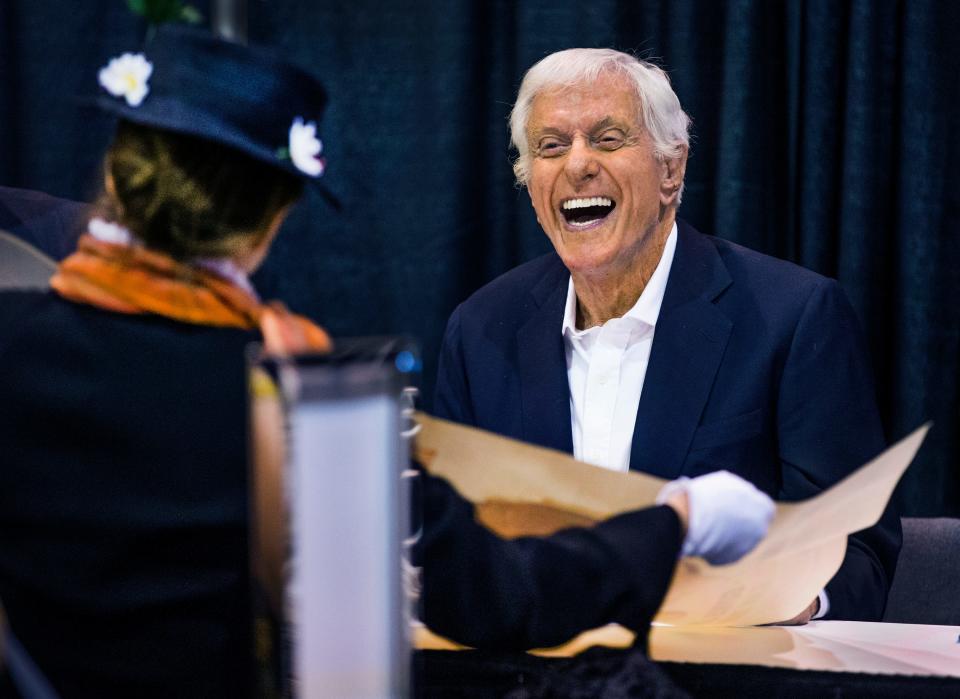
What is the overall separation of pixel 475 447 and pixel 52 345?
39cm

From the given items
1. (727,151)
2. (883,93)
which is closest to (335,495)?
(727,151)

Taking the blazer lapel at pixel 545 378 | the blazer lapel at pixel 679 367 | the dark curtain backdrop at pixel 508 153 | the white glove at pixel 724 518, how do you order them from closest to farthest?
the white glove at pixel 724 518 → the blazer lapel at pixel 679 367 → the blazer lapel at pixel 545 378 → the dark curtain backdrop at pixel 508 153

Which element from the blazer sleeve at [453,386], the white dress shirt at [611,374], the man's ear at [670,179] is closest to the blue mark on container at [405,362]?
the white dress shirt at [611,374]

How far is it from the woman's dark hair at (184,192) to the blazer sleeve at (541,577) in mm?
291

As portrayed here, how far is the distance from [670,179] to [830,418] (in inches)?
21.7

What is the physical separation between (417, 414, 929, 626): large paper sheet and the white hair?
38.2 inches

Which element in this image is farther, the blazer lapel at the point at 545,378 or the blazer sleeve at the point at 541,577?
the blazer lapel at the point at 545,378

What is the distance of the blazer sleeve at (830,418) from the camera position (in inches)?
63.3

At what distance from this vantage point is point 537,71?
1.92 metres

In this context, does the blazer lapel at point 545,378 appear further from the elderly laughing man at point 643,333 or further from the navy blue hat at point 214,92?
the navy blue hat at point 214,92

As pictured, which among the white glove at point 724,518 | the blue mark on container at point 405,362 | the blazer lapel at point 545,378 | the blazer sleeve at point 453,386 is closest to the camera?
the blue mark on container at point 405,362

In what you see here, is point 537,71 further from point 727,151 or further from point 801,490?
point 801,490

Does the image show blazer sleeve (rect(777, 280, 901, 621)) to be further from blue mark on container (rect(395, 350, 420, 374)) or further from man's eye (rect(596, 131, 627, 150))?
blue mark on container (rect(395, 350, 420, 374))

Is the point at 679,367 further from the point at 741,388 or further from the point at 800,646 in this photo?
the point at 800,646
